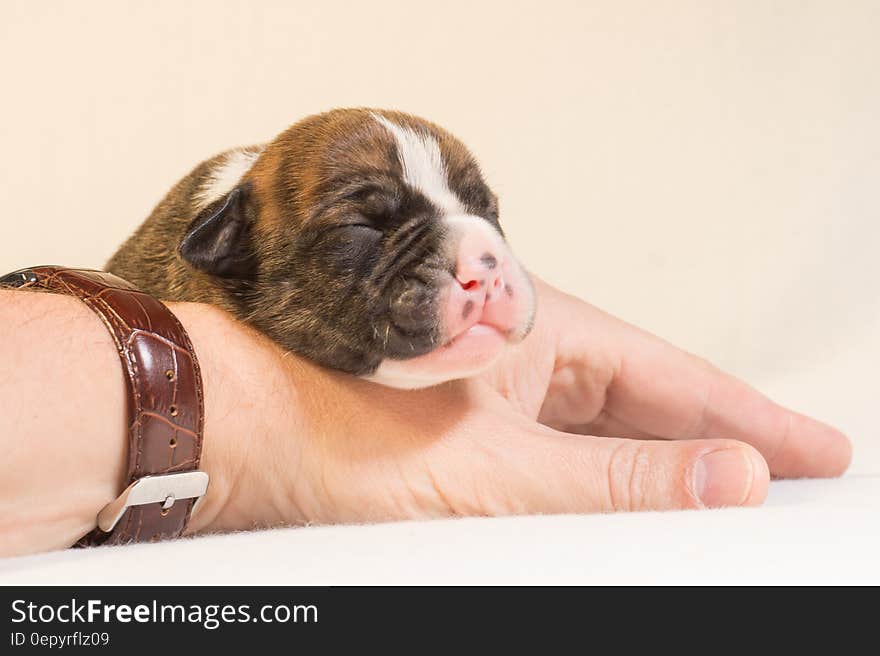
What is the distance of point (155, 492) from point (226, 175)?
1.19 meters

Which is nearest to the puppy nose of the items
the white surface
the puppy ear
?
the white surface

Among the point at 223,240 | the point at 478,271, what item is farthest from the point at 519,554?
the point at 223,240

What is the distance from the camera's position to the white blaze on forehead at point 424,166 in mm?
2578

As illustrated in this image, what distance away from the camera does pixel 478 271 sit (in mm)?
2342

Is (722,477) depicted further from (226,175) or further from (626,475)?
(226,175)

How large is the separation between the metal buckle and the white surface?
6 centimetres

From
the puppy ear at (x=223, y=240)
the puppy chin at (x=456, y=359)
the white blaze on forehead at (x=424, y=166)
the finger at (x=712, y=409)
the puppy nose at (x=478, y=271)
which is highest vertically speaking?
the white blaze on forehead at (x=424, y=166)

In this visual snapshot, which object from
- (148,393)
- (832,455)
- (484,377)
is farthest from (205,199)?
(832,455)

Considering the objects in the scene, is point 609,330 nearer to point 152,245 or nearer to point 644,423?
point 644,423

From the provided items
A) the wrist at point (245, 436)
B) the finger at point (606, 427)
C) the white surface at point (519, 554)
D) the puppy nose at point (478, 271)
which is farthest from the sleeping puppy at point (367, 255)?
the finger at point (606, 427)

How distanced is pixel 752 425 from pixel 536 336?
0.74 meters

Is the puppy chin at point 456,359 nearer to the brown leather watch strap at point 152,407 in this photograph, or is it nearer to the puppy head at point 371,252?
the puppy head at point 371,252

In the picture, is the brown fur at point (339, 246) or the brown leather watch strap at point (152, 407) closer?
the brown leather watch strap at point (152, 407)

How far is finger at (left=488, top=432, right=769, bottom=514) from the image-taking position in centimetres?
Answer: 230
